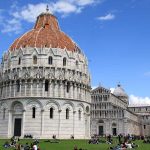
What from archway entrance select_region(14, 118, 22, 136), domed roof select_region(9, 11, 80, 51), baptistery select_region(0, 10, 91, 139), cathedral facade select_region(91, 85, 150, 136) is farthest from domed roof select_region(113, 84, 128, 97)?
archway entrance select_region(14, 118, 22, 136)

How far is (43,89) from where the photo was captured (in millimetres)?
57344

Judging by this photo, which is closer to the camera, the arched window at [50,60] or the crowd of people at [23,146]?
the crowd of people at [23,146]

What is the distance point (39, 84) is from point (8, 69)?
8099 millimetres

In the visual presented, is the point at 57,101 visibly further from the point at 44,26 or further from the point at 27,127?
the point at 44,26

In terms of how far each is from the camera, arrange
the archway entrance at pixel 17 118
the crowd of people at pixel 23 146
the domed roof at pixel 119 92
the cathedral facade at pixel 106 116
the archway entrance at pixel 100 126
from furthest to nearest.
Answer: the domed roof at pixel 119 92, the archway entrance at pixel 100 126, the cathedral facade at pixel 106 116, the archway entrance at pixel 17 118, the crowd of people at pixel 23 146

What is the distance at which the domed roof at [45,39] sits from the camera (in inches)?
2436

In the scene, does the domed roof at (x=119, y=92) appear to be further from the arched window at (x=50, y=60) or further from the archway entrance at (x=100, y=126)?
the arched window at (x=50, y=60)

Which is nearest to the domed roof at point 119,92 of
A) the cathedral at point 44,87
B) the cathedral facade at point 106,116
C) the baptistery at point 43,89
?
the cathedral facade at point 106,116

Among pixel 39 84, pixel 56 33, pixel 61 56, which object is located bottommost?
pixel 39 84

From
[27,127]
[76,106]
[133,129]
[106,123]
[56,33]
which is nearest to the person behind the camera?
[27,127]

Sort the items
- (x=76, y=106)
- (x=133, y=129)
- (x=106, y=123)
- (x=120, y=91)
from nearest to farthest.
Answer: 1. (x=76, y=106)
2. (x=106, y=123)
3. (x=133, y=129)
4. (x=120, y=91)

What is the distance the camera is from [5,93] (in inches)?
2384

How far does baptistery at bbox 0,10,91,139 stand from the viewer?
5684 centimetres

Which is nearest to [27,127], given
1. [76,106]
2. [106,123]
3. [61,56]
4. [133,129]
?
[76,106]
